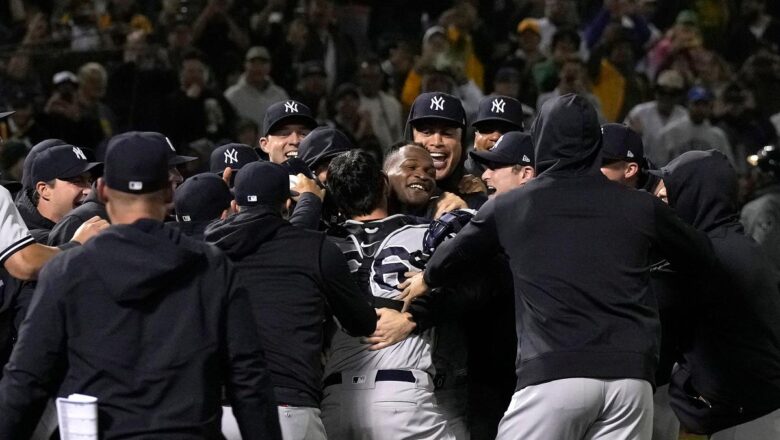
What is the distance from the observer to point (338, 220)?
20.8 ft

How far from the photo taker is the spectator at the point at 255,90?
13.5 m

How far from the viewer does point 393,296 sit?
19.5 feet

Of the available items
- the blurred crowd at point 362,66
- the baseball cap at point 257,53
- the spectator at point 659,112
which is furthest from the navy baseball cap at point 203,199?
the spectator at point 659,112

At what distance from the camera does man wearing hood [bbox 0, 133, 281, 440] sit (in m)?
4.11

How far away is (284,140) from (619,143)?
188 centimetres

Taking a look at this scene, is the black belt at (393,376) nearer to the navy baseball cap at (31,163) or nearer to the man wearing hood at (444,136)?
the man wearing hood at (444,136)

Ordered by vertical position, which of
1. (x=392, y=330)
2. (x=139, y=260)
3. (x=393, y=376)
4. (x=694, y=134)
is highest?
(x=139, y=260)

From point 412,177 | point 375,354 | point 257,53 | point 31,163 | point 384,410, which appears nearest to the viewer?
point 384,410

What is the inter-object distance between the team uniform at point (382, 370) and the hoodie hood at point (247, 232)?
610mm

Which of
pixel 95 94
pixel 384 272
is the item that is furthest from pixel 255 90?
pixel 384 272

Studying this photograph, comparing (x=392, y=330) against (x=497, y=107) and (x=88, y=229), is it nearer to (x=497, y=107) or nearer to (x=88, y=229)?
(x=88, y=229)

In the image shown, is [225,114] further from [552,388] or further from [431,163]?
[552,388]

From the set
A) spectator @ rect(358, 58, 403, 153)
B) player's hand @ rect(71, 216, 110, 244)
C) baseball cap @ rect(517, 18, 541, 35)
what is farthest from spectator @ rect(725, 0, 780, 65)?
player's hand @ rect(71, 216, 110, 244)

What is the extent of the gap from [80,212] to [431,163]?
160 centimetres
